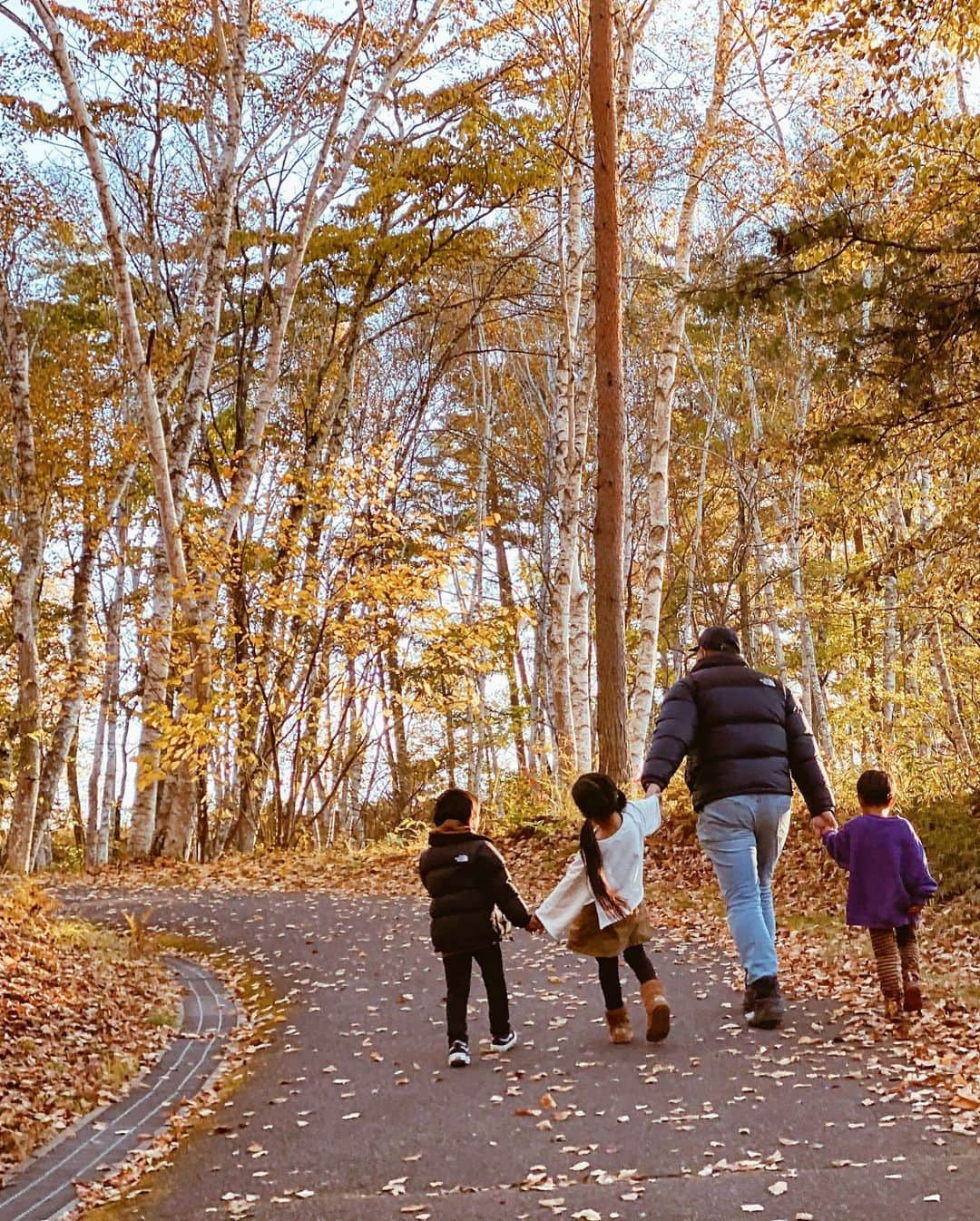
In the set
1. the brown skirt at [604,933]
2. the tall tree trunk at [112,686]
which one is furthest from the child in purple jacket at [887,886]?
the tall tree trunk at [112,686]

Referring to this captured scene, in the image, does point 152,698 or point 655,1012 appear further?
point 152,698

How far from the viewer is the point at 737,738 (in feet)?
21.2

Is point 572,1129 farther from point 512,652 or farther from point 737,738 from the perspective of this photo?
point 512,652

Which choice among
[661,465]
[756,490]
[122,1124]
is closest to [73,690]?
[661,465]

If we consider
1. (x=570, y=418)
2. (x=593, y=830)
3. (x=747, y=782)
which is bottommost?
(x=593, y=830)

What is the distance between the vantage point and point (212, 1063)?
7.23 m

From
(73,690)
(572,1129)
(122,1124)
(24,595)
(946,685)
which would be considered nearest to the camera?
(572,1129)

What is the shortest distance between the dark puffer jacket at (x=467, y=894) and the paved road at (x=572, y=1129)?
0.70 metres

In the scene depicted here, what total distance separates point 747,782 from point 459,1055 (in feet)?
7.16

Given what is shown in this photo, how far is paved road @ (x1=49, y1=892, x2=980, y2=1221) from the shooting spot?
13.7 feet

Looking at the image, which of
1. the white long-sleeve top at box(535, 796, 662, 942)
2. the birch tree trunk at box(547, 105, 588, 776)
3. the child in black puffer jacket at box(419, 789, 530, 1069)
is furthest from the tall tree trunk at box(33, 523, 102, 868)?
the white long-sleeve top at box(535, 796, 662, 942)

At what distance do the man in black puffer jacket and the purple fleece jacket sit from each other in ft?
0.99

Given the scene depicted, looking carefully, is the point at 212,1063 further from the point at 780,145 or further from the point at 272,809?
the point at 780,145

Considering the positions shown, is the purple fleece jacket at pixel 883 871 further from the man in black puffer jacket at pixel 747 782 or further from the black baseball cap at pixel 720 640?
the black baseball cap at pixel 720 640
